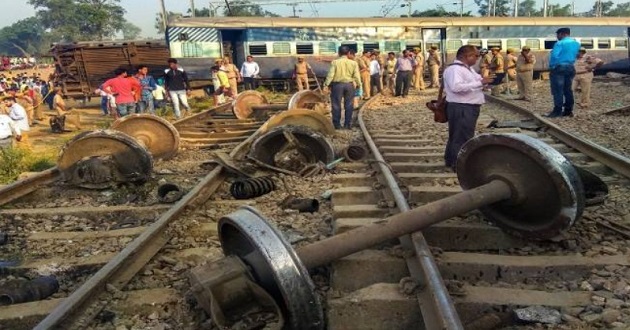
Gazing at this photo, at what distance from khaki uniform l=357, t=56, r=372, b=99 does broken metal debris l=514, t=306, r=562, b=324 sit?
52.3ft

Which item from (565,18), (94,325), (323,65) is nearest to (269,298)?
(94,325)

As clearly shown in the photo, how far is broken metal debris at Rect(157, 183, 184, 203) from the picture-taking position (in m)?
5.47

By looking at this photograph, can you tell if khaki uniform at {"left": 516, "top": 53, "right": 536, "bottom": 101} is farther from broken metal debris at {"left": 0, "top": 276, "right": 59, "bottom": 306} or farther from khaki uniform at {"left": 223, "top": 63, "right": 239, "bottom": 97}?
broken metal debris at {"left": 0, "top": 276, "right": 59, "bottom": 306}

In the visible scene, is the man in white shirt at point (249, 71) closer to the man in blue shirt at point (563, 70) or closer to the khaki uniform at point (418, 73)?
the khaki uniform at point (418, 73)

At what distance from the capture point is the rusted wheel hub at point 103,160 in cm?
628

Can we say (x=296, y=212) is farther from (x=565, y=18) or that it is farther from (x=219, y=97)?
(x=565, y=18)

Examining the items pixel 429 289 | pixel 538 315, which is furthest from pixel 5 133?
pixel 538 315

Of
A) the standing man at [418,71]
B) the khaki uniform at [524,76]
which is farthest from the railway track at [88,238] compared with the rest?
the standing man at [418,71]

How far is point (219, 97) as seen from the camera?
17.9 meters

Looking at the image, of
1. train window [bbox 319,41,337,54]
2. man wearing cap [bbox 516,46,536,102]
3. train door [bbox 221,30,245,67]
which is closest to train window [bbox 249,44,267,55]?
train door [bbox 221,30,245,67]

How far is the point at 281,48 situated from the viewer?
75.9 ft

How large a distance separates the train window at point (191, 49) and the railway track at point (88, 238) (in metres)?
15.8

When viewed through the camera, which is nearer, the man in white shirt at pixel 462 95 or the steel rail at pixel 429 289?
the steel rail at pixel 429 289

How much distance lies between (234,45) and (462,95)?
19112mm
